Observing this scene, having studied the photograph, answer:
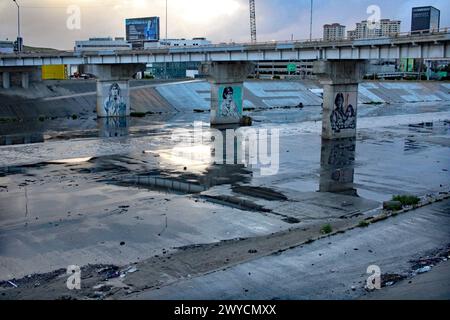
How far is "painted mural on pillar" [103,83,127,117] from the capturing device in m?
81.8

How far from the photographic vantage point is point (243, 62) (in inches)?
2931

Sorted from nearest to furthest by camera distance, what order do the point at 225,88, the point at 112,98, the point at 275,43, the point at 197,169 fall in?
the point at 197,169 < the point at 275,43 < the point at 225,88 < the point at 112,98

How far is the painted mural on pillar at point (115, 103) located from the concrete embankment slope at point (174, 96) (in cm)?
611

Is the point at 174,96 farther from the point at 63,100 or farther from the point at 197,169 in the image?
the point at 197,169

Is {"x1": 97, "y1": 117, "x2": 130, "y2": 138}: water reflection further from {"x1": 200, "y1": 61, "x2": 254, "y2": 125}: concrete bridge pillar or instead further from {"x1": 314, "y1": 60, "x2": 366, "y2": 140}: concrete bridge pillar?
{"x1": 314, "y1": 60, "x2": 366, "y2": 140}: concrete bridge pillar

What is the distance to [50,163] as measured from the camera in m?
42.6

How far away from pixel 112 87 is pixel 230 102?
1880cm

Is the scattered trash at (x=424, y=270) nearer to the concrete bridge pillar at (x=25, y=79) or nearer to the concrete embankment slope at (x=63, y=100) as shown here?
the concrete embankment slope at (x=63, y=100)

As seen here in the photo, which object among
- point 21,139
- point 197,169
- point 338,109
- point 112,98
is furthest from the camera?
point 112,98

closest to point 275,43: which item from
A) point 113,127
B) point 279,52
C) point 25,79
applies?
point 279,52

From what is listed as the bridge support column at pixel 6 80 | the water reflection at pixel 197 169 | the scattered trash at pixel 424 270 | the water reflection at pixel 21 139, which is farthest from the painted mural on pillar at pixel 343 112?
the bridge support column at pixel 6 80

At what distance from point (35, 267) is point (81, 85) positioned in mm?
82694

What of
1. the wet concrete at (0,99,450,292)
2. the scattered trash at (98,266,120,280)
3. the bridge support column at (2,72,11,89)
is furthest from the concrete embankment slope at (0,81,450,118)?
the scattered trash at (98,266,120,280)

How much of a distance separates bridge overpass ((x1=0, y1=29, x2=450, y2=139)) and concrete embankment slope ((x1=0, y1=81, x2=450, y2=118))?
5.37 m
